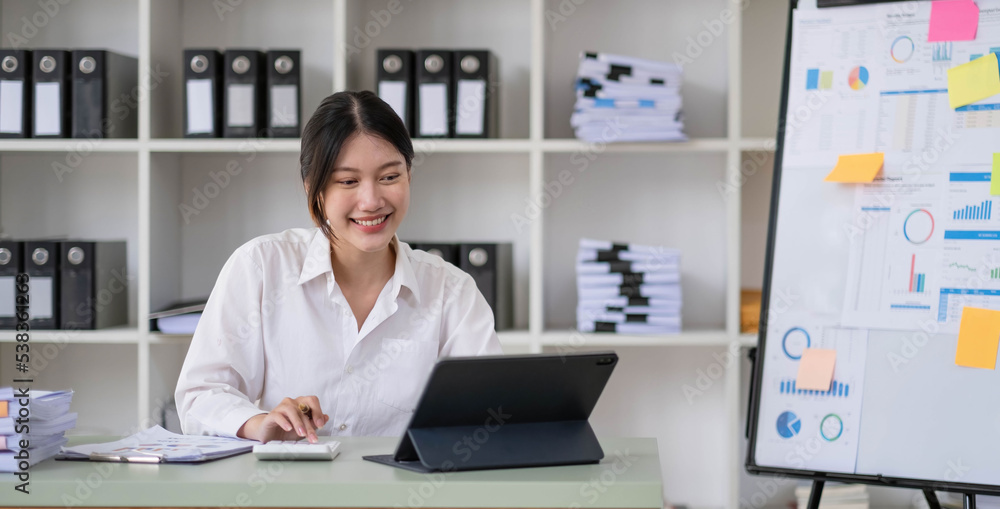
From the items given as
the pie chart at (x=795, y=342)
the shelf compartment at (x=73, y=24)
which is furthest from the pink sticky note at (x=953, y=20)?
the shelf compartment at (x=73, y=24)

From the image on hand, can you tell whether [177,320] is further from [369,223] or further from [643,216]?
[643,216]

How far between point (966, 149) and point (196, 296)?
2.20 meters

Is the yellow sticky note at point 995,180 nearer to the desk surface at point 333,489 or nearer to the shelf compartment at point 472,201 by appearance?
the desk surface at point 333,489

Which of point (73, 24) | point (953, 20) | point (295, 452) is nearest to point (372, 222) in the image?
point (295, 452)

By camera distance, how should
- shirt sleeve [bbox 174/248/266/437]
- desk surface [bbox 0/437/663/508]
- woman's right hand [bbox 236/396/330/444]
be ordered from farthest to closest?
shirt sleeve [bbox 174/248/266/437] < woman's right hand [bbox 236/396/330/444] < desk surface [bbox 0/437/663/508]

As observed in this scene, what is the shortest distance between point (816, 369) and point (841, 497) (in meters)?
0.91

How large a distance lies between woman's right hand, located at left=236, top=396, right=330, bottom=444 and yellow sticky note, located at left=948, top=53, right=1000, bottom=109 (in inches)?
53.7

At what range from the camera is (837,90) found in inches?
71.2

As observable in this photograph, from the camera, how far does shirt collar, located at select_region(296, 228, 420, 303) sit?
166 centimetres

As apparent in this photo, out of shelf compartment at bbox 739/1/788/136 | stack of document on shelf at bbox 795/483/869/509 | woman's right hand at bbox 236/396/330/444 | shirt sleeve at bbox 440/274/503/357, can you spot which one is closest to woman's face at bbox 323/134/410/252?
shirt sleeve at bbox 440/274/503/357

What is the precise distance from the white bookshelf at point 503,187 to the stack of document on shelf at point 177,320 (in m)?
0.17

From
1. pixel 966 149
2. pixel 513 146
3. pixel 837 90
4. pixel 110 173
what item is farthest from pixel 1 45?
pixel 966 149

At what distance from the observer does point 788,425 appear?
176 cm

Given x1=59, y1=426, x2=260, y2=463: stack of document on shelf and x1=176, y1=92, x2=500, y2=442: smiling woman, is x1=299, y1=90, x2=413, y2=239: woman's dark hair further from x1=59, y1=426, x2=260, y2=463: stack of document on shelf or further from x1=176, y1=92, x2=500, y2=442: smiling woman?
x1=59, y1=426, x2=260, y2=463: stack of document on shelf
